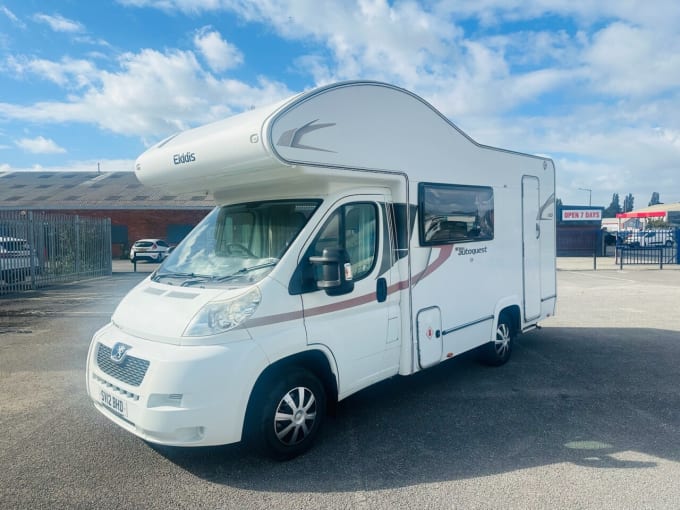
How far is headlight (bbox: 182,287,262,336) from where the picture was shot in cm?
343

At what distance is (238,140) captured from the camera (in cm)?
388

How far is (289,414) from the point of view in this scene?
378 centimetres

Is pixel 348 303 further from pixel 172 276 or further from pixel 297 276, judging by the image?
pixel 172 276

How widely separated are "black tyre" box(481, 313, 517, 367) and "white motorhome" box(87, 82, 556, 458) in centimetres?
62

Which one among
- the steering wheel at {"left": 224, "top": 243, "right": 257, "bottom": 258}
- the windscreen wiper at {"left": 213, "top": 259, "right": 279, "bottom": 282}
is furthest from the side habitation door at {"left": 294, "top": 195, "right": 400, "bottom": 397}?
the steering wheel at {"left": 224, "top": 243, "right": 257, "bottom": 258}

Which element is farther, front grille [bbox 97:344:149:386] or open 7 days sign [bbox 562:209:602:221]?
open 7 days sign [bbox 562:209:602:221]

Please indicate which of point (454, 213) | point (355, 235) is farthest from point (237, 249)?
point (454, 213)

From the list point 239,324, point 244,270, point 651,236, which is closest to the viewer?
point 239,324

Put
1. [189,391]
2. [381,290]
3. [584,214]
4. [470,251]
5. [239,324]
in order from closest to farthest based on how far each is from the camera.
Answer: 1. [189,391]
2. [239,324]
3. [381,290]
4. [470,251]
5. [584,214]

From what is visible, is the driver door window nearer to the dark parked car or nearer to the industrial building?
the dark parked car

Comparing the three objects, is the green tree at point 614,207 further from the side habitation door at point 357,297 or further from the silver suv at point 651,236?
the side habitation door at point 357,297

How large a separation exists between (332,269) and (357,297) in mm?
577

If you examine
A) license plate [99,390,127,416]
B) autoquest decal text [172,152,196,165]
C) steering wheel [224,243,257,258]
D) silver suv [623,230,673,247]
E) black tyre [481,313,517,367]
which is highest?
autoquest decal text [172,152,196,165]

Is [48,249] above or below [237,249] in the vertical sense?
below
